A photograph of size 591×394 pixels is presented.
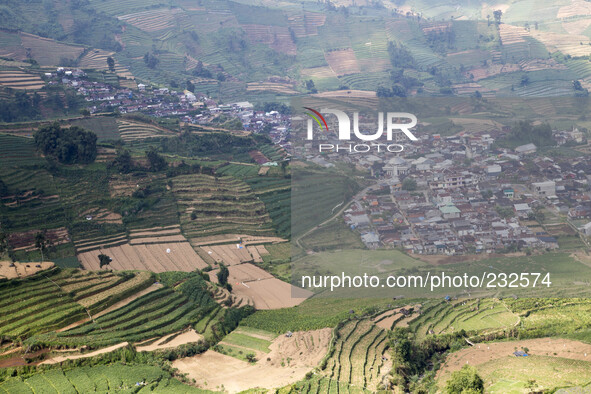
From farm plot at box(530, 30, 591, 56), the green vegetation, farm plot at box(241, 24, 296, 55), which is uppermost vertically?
farm plot at box(241, 24, 296, 55)

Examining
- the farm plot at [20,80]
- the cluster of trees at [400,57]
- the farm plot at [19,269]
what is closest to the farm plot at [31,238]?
the farm plot at [19,269]

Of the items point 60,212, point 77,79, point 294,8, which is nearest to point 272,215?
point 60,212

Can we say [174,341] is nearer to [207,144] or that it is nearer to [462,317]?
[462,317]

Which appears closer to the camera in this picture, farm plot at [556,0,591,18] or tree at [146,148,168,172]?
tree at [146,148,168,172]

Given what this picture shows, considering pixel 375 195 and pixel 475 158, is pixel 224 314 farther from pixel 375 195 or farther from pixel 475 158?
pixel 475 158

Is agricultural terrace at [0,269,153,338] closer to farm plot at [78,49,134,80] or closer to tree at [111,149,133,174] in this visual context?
tree at [111,149,133,174]

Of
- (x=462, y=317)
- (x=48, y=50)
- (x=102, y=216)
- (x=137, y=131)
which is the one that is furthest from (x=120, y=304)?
(x=48, y=50)

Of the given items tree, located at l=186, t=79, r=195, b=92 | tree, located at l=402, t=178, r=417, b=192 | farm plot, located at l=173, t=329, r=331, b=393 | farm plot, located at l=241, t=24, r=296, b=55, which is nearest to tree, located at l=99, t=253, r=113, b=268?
farm plot, located at l=173, t=329, r=331, b=393

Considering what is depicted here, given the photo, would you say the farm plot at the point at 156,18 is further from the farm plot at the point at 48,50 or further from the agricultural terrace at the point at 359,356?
the agricultural terrace at the point at 359,356
